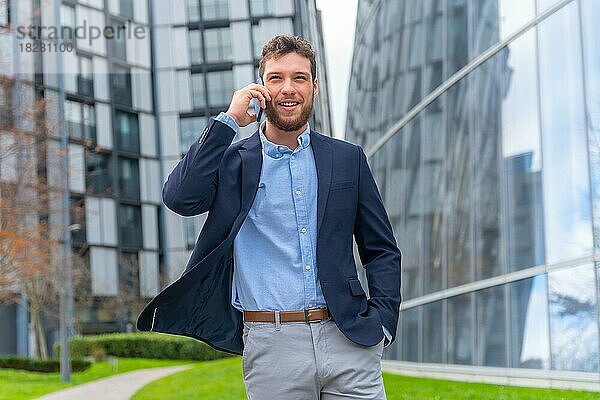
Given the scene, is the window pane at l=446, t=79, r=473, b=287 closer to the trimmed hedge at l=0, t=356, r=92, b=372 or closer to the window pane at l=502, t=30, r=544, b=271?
the window pane at l=502, t=30, r=544, b=271

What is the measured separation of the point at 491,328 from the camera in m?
13.3

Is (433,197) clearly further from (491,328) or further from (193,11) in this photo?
(193,11)

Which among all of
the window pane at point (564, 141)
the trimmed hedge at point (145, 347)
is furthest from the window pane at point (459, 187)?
the trimmed hedge at point (145, 347)

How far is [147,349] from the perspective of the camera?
3756cm

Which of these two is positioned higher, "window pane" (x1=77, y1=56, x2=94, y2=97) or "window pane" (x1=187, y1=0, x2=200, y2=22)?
"window pane" (x1=187, y1=0, x2=200, y2=22)

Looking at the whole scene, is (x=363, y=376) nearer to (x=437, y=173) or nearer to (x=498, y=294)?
(x=498, y=294)

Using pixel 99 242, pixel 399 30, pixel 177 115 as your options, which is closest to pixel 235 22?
pixel 177 115

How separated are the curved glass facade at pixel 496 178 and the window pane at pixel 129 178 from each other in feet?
106

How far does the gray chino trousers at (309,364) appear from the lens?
11.6ft

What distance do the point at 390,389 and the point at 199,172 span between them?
942 cm

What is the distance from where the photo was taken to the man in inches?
141

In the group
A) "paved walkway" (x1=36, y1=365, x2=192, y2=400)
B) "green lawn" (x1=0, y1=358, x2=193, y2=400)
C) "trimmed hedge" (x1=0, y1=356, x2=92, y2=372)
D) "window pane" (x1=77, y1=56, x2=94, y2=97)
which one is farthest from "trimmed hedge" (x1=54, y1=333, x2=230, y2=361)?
"window pane" (x1=77, y1=56, x2=94, y2=97)

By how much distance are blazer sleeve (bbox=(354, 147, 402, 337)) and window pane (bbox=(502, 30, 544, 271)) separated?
877 centimetres

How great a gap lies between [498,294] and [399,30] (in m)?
Result: 6.16
